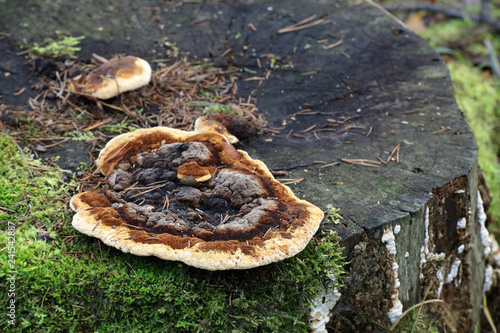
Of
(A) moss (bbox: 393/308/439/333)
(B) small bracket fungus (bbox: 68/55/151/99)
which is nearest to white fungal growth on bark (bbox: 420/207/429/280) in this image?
(A) moss (bbox: 393/308/439/333)

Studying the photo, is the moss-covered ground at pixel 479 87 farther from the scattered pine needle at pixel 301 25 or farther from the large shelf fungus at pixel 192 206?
the large shelf fungus at pixel 192 206

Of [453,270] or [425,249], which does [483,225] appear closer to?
[453,270]

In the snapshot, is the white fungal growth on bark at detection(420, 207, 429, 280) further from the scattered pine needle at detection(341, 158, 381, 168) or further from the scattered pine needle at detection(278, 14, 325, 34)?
the scattered pine needle at detection(278, 14, 325, 34)

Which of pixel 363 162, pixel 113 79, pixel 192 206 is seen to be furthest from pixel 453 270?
pixel 113 79

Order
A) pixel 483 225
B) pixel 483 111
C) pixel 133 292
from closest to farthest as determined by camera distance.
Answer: pixel 133 292
pixel 483 225
pixel 483 111

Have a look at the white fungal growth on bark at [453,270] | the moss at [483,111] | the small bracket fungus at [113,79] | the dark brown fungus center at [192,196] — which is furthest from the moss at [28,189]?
the moss at [483,111]

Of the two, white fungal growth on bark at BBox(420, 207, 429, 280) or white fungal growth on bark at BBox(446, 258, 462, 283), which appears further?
white fungal growth on bark at BBox(446, 258, 462, 283)
